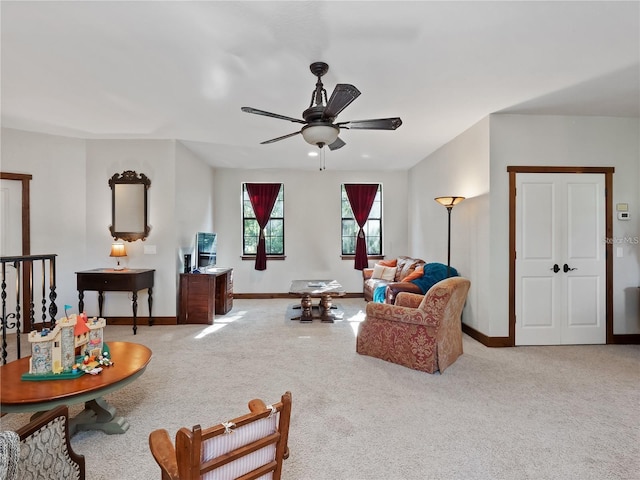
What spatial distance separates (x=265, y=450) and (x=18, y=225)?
5.44 m

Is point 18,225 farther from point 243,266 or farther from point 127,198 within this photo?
point 243,266

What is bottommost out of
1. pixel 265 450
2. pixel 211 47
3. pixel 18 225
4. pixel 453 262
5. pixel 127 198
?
pixel 265 450

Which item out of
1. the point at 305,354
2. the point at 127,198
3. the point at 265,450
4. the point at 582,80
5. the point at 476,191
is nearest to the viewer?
the point at 265,450

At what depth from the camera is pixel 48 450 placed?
1.45 m

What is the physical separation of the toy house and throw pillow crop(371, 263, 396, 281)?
5.14 meters

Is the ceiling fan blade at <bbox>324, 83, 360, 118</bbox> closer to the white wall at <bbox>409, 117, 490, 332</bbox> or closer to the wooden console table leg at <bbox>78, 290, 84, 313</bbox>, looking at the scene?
the white wall at <bbox>409, 117, 490, 332</bbox>

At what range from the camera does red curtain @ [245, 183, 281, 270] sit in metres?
7.39

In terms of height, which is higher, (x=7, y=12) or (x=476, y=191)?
(x=7, y=12)

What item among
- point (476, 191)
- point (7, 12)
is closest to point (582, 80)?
point (476, 191)

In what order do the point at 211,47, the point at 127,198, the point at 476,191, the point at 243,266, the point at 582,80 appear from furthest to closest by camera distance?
the point at 243,266
the point at 127,198
the point at 476,191
the point at 582,80
the point at 211,47

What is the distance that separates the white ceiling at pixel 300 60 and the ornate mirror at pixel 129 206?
2.67ft

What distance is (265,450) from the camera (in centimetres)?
120

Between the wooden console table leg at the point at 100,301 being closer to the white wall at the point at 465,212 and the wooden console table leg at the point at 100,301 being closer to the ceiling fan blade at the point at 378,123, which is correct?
the ceiling fan blade at the point at 378,123

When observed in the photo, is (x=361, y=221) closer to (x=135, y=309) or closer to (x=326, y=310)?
(x=326, y=310)
